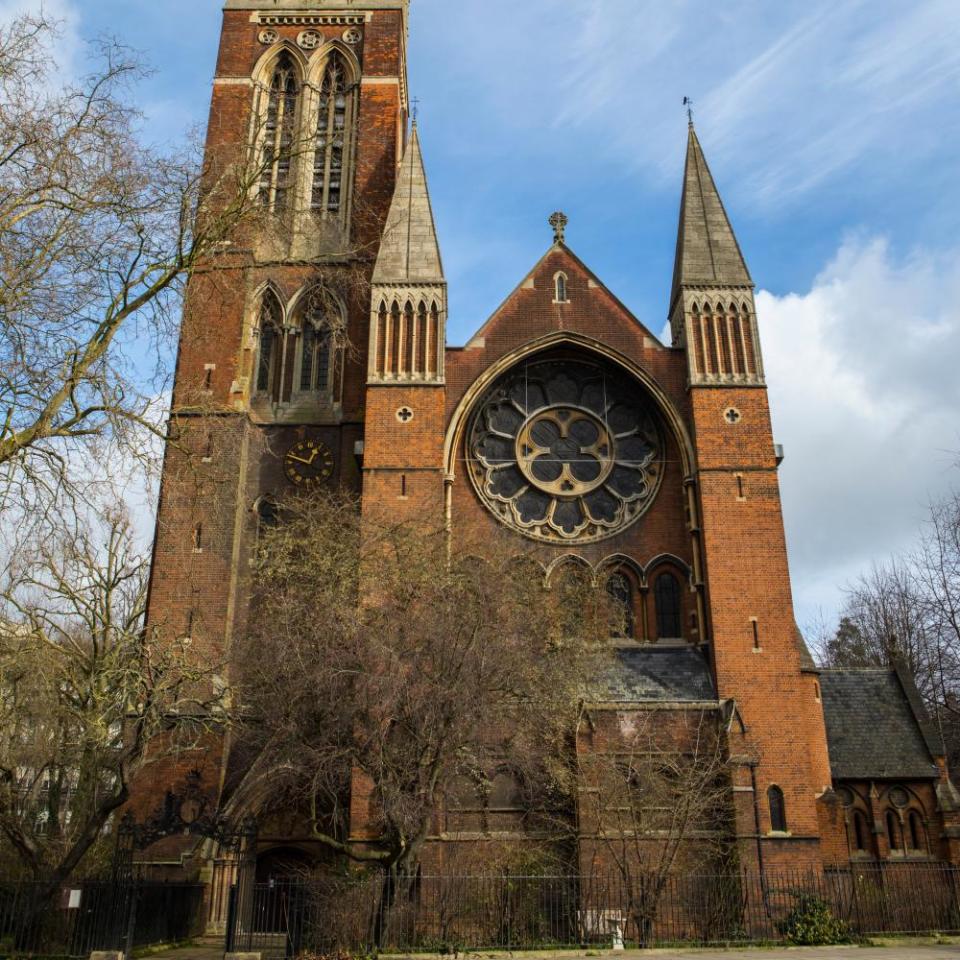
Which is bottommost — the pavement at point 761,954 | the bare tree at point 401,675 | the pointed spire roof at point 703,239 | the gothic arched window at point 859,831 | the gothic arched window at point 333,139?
the pavement at point 761,954

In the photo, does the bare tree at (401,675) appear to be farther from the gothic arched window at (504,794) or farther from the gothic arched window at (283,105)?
the gothic arched window at (283,105)

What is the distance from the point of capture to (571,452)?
23594 millimetres

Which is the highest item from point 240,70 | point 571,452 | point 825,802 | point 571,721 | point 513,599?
point 240,70

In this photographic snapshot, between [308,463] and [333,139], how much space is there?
1044cm

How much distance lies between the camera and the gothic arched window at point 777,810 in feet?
61.7

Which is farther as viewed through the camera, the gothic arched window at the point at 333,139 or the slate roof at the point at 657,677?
the gothic arched window at the point at 333,139

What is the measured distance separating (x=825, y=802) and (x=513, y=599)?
7705mm

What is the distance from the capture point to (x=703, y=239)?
24.5m

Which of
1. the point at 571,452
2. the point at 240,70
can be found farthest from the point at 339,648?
the point at 240,70

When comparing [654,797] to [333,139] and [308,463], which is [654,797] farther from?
[333,139]

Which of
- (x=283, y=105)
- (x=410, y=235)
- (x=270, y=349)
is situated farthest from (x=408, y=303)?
(x=283, y=105)

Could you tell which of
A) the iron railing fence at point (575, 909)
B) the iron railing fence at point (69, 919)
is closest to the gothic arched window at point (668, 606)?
the iron railing fence at point (575, 909)

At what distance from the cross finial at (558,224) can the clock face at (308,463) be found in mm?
7616

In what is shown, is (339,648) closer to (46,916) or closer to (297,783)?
(297,783)
